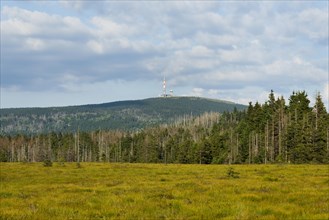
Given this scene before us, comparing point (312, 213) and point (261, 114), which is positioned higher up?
point (261, 114)

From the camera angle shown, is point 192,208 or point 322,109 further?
point 322,109

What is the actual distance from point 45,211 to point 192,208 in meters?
5.63

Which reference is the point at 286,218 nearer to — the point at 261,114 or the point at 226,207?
the point at 226,207

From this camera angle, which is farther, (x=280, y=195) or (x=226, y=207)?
(x=280, y=195)

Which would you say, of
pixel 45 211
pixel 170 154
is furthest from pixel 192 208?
pixel 170 154

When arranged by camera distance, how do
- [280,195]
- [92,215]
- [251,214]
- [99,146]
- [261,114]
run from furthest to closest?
[99,146]
[261,114]
[280,195]
[92,215]
[251,214]

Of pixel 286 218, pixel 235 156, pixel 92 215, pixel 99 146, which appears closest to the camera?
pixel 286 218

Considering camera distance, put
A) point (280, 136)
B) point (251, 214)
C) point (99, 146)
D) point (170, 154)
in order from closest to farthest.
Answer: point (251, 214)
point (280, 136)
point (170, 154)
point (99, 146)

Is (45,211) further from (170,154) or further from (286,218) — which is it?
(170,154)

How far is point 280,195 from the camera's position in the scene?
63.8ft

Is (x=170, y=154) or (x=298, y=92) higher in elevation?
(x=298, y=92)

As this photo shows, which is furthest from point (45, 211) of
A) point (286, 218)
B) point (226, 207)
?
point (286, 218)

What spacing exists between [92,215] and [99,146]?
17874cm

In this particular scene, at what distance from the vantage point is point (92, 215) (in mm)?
14828
